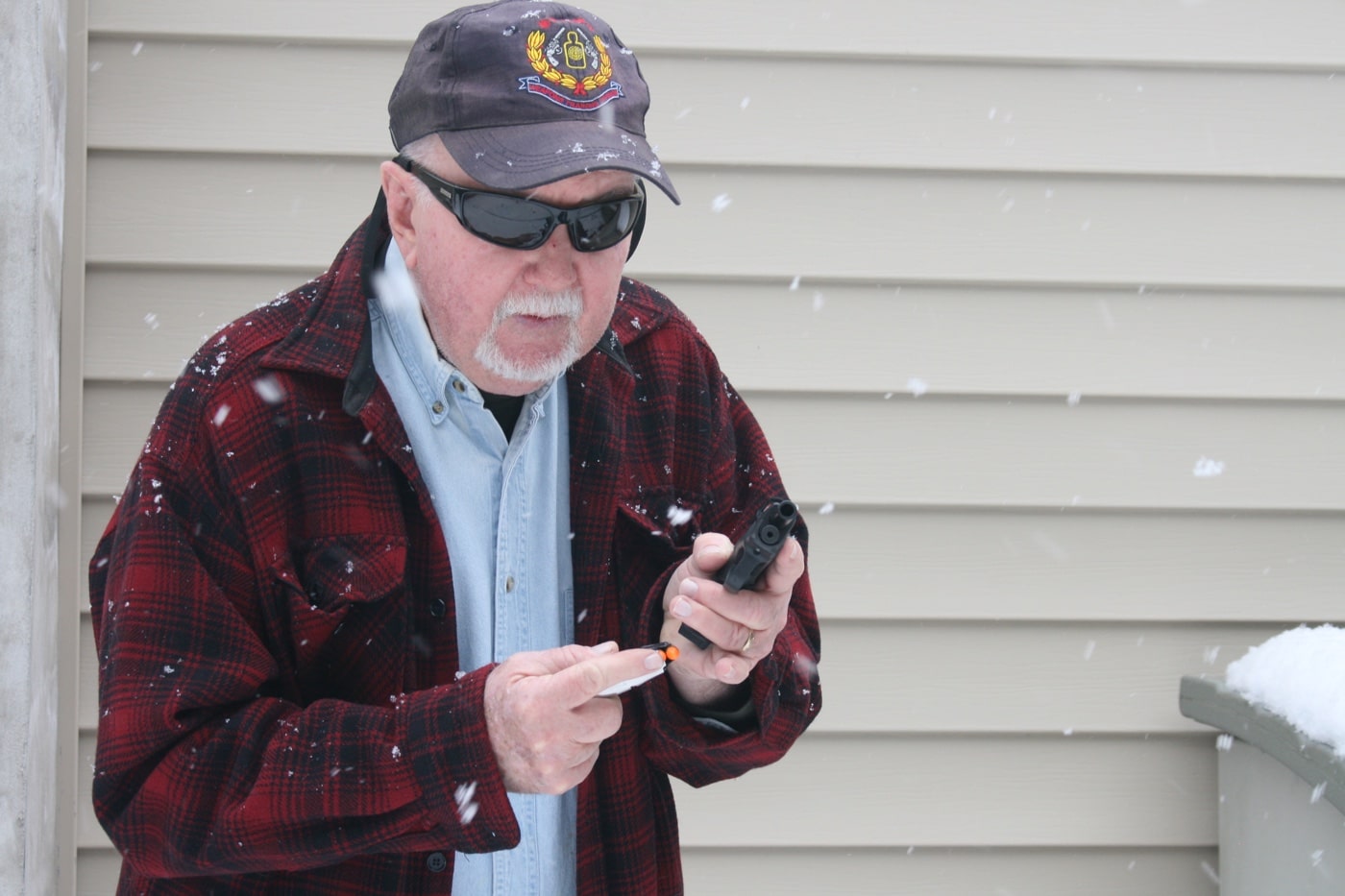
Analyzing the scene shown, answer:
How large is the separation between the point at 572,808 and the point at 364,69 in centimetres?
168

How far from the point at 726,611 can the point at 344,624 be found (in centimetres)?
54

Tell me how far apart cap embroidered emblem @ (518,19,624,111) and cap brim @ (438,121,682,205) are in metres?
0.04

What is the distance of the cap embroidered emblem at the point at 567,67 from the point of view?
158 centimetres

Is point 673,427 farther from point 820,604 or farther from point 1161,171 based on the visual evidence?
point 1161,171

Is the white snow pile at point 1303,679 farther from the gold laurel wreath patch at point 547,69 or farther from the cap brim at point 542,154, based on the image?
the gold laurel wreath patch at point 547,69

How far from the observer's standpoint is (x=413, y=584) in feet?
5.44

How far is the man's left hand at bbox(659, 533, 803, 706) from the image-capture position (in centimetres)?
148

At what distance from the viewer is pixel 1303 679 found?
2541 millimetres

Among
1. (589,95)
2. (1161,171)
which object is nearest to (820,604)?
(1161,171)

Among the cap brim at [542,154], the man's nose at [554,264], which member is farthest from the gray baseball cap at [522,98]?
the man's nose at [554,264]

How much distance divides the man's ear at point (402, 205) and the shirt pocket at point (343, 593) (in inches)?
15.8

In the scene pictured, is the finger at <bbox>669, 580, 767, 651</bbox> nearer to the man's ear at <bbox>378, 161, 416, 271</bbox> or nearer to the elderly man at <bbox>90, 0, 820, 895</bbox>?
the elderly man at <bbox>90, 0, 820, 895</bbox>

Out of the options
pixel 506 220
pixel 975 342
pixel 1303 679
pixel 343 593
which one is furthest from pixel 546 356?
pixel 1303 679

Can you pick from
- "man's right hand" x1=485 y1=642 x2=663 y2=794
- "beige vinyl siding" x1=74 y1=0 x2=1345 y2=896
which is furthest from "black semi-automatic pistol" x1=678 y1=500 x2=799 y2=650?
"beige vinyl siding" x1=74 y1=0 x2=1345 y2=896
